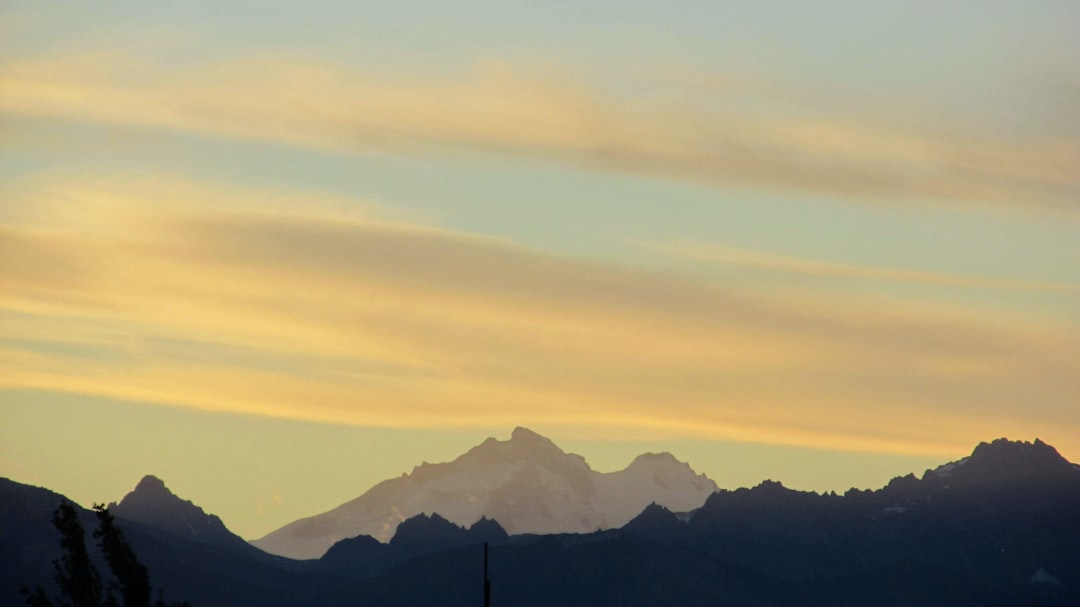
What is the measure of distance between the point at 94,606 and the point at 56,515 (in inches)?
329

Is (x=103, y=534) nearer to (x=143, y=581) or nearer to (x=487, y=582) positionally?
(x=143, y=581)

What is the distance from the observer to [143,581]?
481 ft

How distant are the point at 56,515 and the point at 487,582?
36366mm

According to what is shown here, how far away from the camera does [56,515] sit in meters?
148

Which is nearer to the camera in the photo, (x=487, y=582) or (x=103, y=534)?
(x=487, y=582)

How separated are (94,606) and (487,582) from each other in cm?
3086

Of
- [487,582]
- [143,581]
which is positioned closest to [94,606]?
[143,581]

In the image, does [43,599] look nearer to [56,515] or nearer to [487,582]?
[56,515]

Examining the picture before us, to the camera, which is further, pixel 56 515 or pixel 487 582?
pixel 56 515

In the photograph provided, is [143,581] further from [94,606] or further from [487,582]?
[487,582]

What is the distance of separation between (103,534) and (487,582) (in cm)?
3141

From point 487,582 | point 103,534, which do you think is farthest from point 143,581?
point 487,582

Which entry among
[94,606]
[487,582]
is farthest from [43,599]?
[487,582]

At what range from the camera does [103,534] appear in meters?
145
